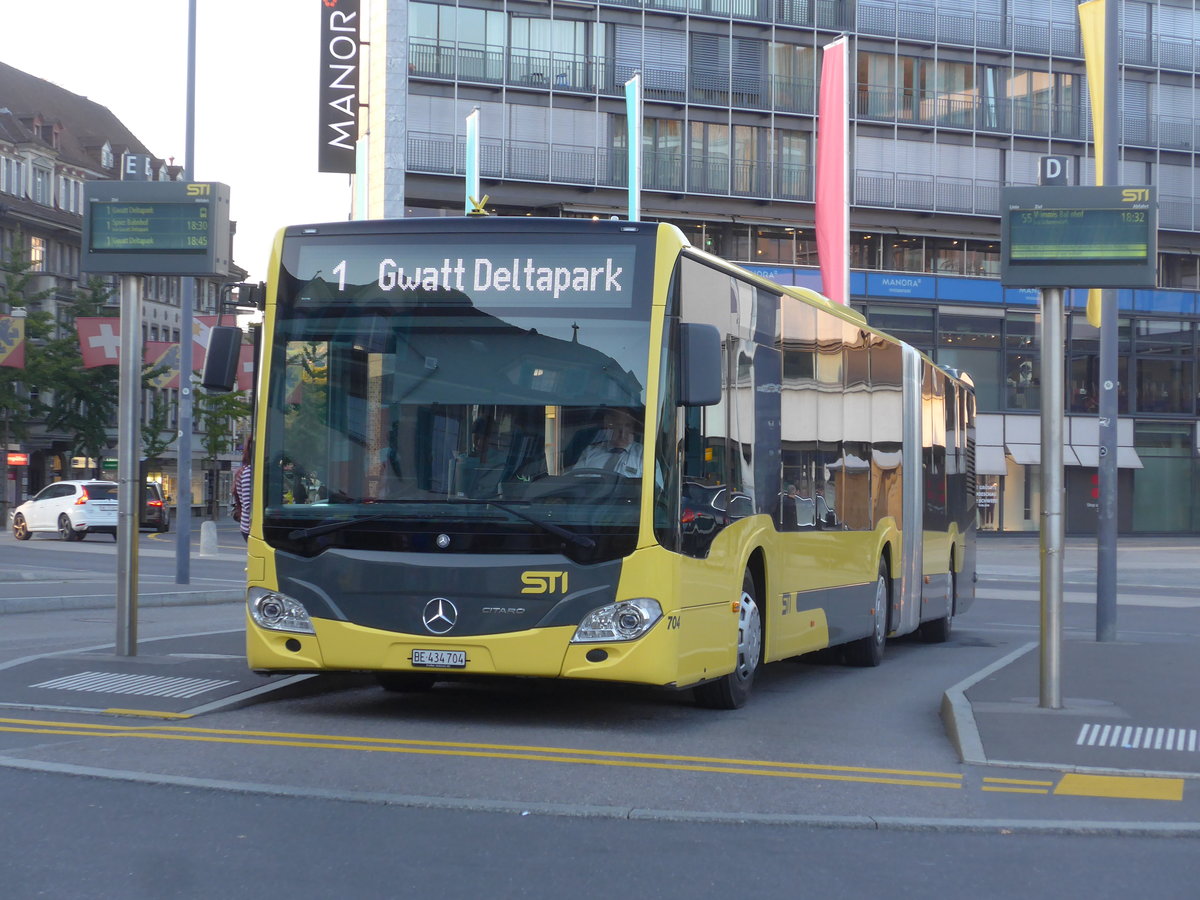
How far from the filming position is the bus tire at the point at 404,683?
1127 centimetres

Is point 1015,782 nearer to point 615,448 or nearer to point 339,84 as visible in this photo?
point 615,448

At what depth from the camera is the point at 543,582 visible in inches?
375

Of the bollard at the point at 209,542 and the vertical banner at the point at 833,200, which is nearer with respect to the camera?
the vertical banner at the point at 833,200

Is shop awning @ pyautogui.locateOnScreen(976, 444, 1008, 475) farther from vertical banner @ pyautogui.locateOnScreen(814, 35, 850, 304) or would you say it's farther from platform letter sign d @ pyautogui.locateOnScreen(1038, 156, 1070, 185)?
platform letter sign d @ pyautogui.locateOnScreen(1038, 156, 1070, 185)

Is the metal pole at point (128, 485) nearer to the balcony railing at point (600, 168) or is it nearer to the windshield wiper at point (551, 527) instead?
the windshield wiper at point (551, 527)

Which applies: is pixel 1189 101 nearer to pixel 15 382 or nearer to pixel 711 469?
pixel 15 382

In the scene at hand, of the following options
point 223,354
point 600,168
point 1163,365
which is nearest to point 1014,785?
point 223,354

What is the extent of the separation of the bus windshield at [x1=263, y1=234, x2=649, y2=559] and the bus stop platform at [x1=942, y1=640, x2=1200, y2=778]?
235cm

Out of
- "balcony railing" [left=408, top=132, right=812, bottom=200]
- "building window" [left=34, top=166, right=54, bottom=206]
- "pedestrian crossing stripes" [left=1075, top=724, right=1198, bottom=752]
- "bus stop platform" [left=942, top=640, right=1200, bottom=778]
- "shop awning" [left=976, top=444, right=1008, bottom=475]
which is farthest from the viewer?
"building window" [left=34, top=166, right=54, bottom=206]

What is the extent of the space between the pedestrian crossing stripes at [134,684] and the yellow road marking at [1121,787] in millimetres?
5189

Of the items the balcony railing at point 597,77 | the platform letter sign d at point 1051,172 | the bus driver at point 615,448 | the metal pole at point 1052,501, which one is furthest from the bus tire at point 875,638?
the balcony railing at point 597,77

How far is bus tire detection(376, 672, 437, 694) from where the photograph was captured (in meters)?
11.3

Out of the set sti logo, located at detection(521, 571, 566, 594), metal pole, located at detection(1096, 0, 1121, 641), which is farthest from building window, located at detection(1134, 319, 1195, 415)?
sti logo, located at detection(521, 571, 566, 594)

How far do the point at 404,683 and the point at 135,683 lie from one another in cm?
172
